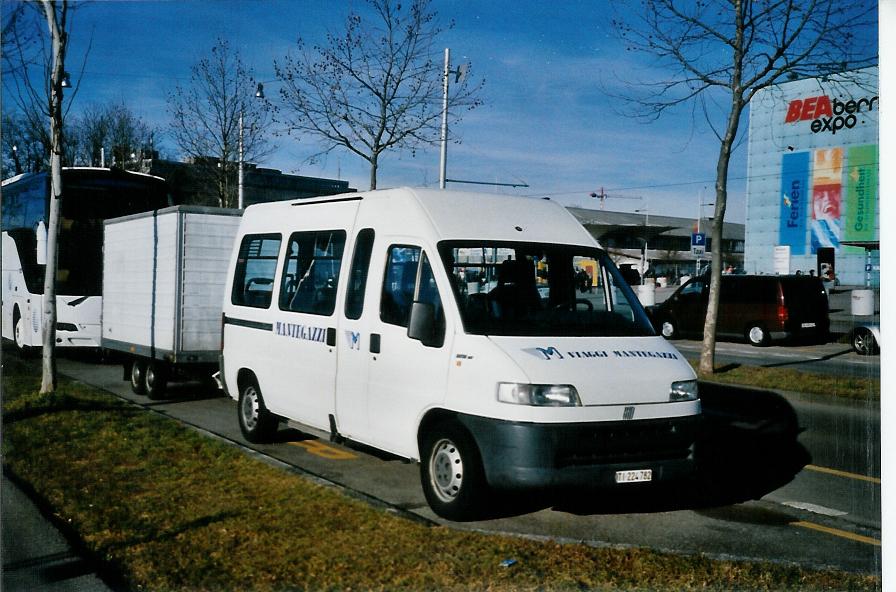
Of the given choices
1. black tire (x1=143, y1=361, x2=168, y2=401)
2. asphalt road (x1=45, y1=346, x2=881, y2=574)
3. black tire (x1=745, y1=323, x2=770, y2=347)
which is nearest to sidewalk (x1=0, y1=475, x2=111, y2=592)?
asphalt road (x1=45, y1=346, x2=881, y2=574)

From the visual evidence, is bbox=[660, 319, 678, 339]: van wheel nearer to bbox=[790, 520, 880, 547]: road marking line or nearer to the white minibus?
the white minibus

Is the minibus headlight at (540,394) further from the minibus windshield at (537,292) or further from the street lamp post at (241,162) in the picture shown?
the street lamp post at (241,162)

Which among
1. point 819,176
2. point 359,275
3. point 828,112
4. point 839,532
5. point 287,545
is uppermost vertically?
point 828,112

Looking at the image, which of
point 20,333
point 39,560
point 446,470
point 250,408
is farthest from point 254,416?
point 20,333

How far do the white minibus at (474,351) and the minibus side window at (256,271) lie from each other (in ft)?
1.50

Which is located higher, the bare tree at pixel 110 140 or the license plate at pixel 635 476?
the bare tree at pixel 110 140

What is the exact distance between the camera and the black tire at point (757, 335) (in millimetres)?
22609

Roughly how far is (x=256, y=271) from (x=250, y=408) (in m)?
1.44

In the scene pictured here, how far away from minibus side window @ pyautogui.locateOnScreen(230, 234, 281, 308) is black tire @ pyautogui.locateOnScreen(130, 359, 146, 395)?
11.5 ft

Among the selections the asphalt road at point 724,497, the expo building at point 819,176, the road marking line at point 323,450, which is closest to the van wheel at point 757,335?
the expo building at point 819,176

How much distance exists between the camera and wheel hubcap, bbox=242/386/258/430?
345 inches

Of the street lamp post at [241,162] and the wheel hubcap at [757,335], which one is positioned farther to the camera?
the wheel hubcap at [757,335]

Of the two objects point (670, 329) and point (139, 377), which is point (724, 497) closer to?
point (139, 377)

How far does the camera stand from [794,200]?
22844 mm
